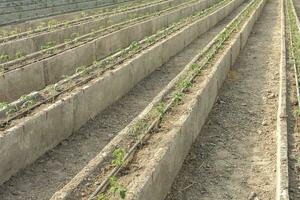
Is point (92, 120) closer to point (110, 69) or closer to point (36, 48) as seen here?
point (110, 69)

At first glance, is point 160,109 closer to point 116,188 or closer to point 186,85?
point 186,85

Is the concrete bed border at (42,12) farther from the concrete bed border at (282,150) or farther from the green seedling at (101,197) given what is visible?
the green seedling at (101,197)

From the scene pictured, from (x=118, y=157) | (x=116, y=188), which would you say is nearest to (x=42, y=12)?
(x=118, y=157)

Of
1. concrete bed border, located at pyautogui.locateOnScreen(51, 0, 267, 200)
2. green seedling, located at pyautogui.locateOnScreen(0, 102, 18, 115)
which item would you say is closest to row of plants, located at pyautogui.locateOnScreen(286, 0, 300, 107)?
concrete bed border, located at pyautogui.locateOnScreen(51, 0, 267, 200)

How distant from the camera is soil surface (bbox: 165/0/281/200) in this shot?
310 inches

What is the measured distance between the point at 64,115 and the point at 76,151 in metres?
0.88

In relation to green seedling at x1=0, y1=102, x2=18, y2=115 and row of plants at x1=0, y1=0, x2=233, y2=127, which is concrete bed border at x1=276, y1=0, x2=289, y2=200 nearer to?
row of plants at x1=0, y1=0, x2=233, y2=127

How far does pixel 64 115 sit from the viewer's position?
32.1 ft

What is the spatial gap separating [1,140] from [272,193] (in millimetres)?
4605

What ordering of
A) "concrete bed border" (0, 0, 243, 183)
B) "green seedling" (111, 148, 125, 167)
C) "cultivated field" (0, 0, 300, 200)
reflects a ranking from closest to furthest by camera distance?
"green seedling" (111, 148, 125, 167) → "cultivated field" (0, 0, 300, 200) → "concrete bed border" (0, 0, 243, 183)

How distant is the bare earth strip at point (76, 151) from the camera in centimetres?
789

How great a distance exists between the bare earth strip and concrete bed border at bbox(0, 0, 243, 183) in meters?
0.16

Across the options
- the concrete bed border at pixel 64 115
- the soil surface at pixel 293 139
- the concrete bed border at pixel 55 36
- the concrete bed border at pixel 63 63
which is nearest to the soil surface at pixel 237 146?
the soil surface at pixel 293 139

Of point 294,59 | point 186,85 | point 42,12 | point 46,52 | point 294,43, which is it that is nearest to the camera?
point 186,85
